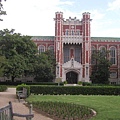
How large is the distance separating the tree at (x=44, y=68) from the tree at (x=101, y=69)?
9175 millimetres

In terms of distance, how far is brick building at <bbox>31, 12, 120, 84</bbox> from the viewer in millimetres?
59312

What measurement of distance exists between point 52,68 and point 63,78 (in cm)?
453

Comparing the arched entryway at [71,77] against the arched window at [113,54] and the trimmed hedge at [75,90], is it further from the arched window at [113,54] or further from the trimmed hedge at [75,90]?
the trimmed hedge at [75,90]

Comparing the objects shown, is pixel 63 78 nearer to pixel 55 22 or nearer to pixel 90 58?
pixel 90 58

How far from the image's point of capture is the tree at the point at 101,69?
55969 millimetres

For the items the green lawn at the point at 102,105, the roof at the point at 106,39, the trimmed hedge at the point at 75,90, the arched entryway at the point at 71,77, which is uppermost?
the roof at the point at 106,39

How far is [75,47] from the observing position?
6231 centimetres

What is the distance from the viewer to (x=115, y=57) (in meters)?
62.4

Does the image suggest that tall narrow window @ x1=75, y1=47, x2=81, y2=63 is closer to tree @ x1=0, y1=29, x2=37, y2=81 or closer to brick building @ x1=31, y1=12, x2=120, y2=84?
brick building @ x1=31, y1=12, x2=120, y2=84

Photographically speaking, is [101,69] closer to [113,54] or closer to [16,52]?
[113,54]

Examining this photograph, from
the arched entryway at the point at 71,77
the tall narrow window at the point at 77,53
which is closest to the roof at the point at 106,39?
the tall narrow window at the point at 77,53

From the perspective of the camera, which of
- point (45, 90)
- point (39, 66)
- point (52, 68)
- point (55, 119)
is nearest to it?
point (55, 119)

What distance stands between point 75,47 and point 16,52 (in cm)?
1830

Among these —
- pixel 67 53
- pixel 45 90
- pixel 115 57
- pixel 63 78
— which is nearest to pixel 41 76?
Answer: pixel 63 78
